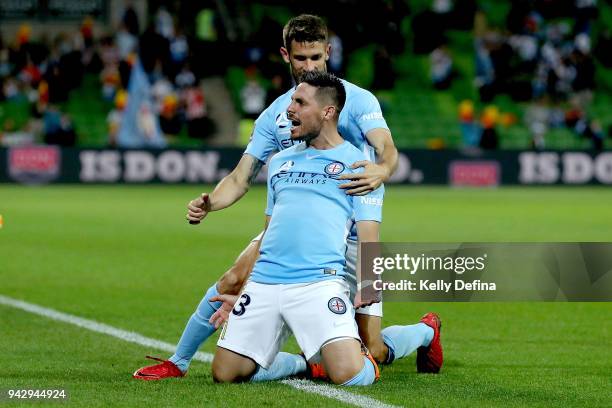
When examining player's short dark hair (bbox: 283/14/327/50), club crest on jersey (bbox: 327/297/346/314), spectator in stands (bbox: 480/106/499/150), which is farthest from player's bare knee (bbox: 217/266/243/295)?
spectator in stands (bbox: 480/106/499/150)

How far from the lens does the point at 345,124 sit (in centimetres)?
753

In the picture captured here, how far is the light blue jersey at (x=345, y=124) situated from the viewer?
293 inches

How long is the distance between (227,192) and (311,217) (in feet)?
2.40

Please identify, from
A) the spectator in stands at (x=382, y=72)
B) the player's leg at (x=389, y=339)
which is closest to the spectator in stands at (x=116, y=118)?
the spectator in stands at (x=382, y=72)

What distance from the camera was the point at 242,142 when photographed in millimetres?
31172

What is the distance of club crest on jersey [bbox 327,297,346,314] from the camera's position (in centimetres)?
662

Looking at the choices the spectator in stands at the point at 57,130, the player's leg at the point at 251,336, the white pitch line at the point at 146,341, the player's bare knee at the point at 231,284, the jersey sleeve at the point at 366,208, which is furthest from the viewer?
the spectator in stands at the point at 57,130

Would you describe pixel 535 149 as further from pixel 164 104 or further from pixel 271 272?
pixel 271 272

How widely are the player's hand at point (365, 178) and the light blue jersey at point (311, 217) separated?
19 cm

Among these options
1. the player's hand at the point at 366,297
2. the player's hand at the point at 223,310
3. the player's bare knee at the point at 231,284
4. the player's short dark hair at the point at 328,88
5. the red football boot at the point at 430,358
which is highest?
the player's short dark hair at the point at 328,88

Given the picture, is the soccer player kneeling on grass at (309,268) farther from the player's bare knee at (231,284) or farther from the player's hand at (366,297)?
the player's bare knee at (231,284)

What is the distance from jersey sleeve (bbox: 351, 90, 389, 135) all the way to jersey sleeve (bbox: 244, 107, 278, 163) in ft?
1.70

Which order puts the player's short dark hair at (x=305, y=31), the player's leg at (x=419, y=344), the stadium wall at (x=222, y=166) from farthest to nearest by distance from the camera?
the stadium wall at (x=222, y=166) < the player's leg at (x=419, y=344) < the player's short dark hair at (x=305, y=31)

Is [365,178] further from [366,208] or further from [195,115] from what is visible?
[195,115]
